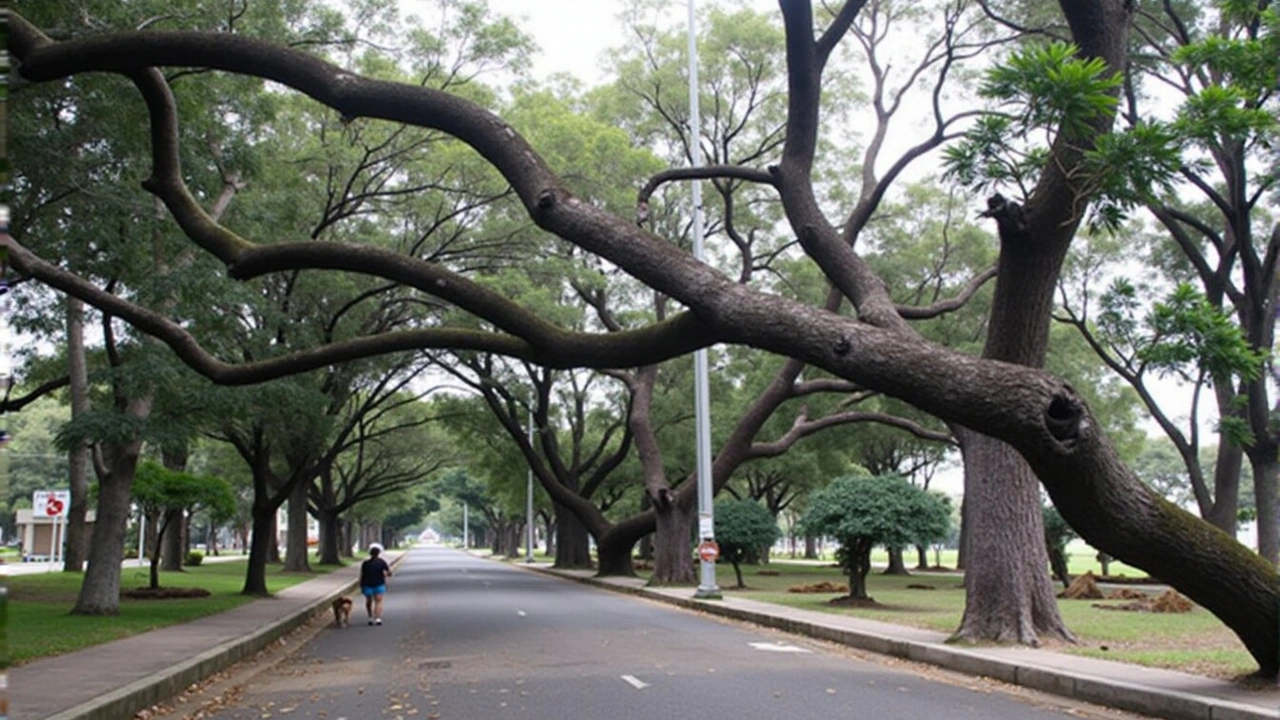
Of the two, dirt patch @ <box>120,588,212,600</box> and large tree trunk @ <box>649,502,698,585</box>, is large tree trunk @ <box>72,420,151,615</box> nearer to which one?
dirt patch @ <box>120,588,212,600</box>

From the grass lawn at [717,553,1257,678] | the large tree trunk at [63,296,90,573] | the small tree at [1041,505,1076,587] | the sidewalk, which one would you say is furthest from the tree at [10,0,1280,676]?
the small tree at [1041,505,1076,587]

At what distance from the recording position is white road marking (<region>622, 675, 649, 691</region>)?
10836mm

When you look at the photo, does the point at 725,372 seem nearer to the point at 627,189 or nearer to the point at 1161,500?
the point at 627,189

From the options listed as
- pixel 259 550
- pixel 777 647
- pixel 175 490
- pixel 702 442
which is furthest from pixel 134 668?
pixel 259 550

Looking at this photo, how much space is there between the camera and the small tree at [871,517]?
2195 cm

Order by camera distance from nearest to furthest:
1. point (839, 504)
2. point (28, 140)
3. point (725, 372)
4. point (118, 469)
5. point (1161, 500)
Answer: point (1161, 500) < point (28, 140) < point (118, 469) < point (839, 504) < point (725, 372)

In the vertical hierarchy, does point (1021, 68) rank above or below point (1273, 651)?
above

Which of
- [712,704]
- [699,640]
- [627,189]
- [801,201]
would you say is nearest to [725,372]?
[627,189]

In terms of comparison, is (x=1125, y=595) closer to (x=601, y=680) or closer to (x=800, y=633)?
(x=800, y=633)

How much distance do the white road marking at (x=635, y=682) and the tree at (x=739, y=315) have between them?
3477mm

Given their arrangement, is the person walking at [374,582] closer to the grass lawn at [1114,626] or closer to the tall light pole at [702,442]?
the tall light pole at [702,442]

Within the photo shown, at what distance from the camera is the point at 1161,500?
935 centimetres

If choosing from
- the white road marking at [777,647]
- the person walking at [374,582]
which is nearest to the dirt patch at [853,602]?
the white road marking at [777,647]

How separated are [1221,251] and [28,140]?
2526 cm
